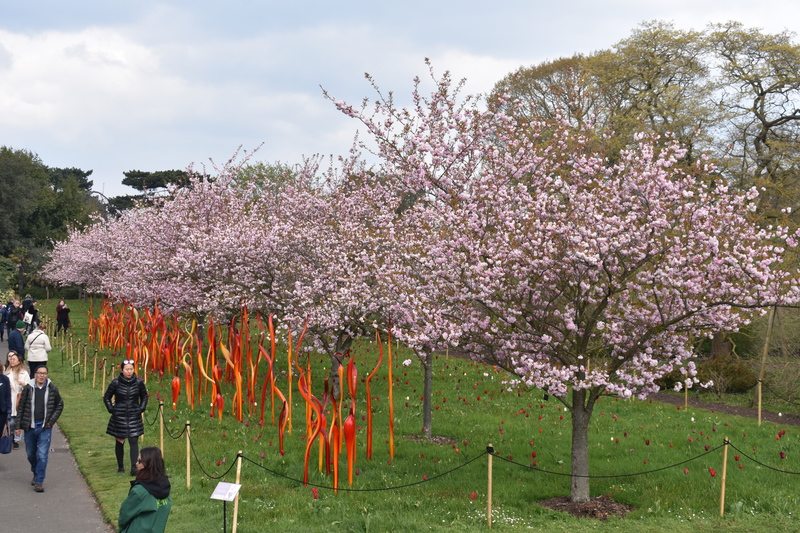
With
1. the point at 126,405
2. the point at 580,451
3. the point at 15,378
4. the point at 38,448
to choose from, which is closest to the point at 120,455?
the point at 126,405

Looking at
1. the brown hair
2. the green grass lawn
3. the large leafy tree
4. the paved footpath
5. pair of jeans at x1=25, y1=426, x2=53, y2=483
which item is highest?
the large leafy tree

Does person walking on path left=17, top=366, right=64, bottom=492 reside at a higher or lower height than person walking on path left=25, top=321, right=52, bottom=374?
lower

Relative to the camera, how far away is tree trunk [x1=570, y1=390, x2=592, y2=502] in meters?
10.2

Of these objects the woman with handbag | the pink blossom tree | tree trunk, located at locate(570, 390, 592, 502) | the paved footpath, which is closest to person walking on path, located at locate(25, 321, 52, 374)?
the paved footpath

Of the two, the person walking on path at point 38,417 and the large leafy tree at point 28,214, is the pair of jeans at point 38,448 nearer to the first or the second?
the person walking on path at point 38,417

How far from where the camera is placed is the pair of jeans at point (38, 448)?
10359 mm

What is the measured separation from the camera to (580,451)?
10445 millimetres

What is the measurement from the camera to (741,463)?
1237 cm

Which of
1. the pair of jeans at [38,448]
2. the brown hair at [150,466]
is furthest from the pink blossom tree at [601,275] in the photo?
the pair of jeans at [38,448]

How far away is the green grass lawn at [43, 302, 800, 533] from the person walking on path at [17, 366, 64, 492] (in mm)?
801

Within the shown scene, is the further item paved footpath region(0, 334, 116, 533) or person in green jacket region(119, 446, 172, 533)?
paved footpath region(0, 334, 116, 533)

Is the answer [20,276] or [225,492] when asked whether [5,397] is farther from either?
[20,276]

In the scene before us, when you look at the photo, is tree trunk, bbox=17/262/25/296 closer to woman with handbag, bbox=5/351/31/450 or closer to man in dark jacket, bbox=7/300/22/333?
man in dark jacket, bbox=7/300/22/333

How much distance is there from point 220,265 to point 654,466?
447 inches
